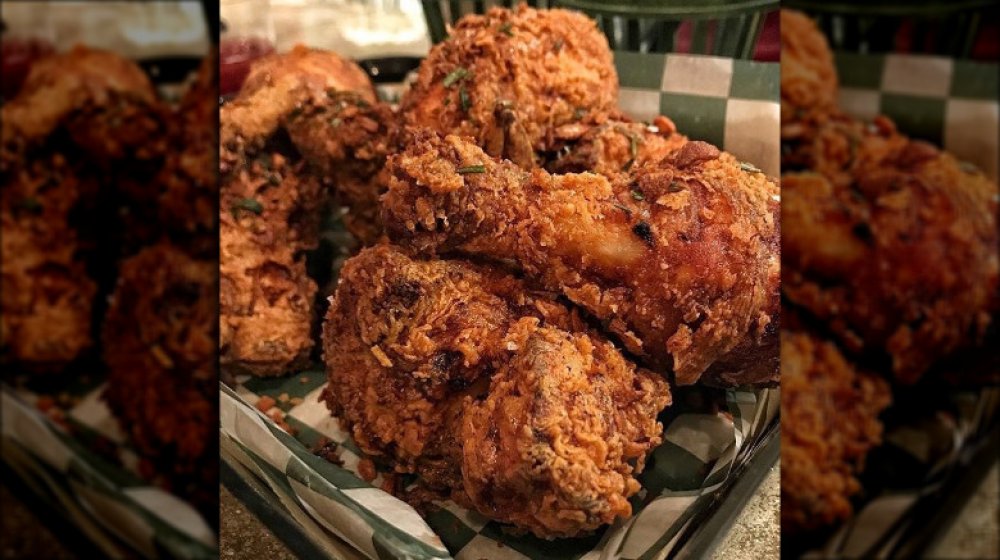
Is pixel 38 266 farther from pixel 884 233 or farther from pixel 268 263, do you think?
pixel 884 233

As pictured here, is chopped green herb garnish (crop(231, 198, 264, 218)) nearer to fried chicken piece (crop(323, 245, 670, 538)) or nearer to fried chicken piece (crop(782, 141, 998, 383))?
fried chicken piece (crop(323, 245, 670, 538))

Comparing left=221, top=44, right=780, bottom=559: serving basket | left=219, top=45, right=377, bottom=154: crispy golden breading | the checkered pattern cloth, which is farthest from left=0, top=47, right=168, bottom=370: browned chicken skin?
the checkered pattern cloth

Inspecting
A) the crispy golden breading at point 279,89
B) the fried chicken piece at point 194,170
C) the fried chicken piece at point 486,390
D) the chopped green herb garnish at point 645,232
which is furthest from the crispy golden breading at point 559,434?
the crispy golden breading at point 279,89

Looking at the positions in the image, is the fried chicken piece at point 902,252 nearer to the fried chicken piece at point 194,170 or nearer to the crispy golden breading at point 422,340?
the crispy golden breading at point 422,340

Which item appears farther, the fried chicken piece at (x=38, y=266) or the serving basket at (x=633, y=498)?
the serving basket at (x=633, y=498)

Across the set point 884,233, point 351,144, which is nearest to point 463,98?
point 351,144
